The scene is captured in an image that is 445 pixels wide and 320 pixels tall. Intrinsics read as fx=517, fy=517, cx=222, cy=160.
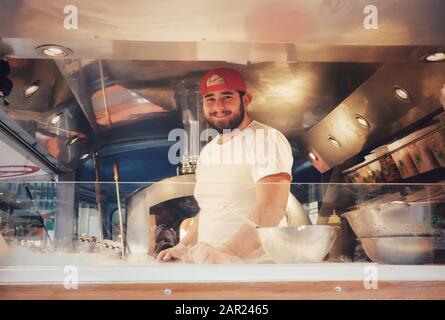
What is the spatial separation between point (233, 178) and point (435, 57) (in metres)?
0.86

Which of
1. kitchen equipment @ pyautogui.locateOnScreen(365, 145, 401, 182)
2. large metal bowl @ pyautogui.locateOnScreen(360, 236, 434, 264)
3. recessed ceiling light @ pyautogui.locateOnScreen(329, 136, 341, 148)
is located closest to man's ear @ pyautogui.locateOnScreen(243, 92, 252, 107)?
recessed ceiling light @ pyautogui.locateOnScreen(329, 136, 341, 148)

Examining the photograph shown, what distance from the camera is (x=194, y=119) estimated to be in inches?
79.8

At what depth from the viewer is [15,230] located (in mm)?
1535

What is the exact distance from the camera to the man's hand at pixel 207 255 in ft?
5.31

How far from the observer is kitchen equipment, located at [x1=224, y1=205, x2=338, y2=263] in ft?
5.01

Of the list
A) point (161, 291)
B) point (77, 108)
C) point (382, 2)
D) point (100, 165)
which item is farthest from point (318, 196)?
point (77, 108)

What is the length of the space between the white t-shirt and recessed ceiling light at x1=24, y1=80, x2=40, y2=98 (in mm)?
681

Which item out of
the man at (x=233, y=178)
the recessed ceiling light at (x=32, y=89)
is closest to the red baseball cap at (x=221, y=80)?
the man at (x=233, y=178)

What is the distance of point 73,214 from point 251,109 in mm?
830

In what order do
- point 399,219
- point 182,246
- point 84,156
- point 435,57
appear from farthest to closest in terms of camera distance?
point 84,156 → point 435,57 → point 182,246 → point 399,219

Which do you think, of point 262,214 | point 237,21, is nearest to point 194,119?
point 237,21

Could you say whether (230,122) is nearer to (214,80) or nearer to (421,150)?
(214,80)

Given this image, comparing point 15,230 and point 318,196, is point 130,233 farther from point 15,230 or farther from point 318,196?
point 318,196

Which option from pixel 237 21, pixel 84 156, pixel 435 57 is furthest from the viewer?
pixel 84 156
